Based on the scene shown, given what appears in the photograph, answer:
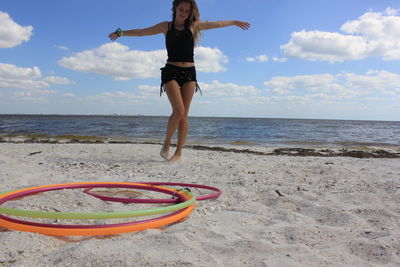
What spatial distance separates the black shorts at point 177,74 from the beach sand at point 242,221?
1330 millimetres

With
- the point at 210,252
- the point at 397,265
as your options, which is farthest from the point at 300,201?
the point at 210,252

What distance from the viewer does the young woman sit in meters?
4.69

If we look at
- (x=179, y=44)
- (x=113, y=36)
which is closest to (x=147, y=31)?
(x=113, y=36)

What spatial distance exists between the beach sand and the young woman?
1055 mm

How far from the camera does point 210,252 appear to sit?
1832mm

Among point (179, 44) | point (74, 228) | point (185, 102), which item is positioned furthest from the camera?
point (185, 102)

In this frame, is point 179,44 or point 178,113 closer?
point 179,44

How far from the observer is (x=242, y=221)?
8.09 feet

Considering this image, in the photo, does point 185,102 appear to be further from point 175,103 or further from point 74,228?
point 74,228

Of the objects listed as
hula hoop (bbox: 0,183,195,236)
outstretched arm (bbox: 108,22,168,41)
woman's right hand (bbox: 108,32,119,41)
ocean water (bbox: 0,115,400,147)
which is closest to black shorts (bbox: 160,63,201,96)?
outstretched arm (bbox: 108,22,168,41)

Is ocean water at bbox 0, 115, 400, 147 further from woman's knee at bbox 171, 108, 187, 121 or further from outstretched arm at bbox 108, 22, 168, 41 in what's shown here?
outstretched arm at bbox 108, 22, 168, 41

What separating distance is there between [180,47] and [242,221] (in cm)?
304

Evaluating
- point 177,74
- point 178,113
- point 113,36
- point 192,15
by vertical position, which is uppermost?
point 192,15

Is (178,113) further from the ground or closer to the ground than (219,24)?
closer to the ground
